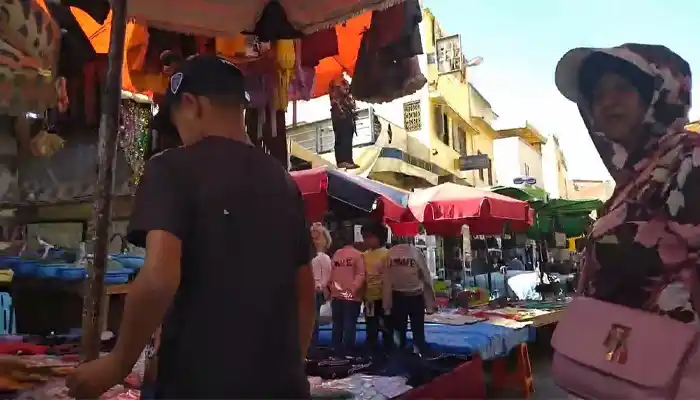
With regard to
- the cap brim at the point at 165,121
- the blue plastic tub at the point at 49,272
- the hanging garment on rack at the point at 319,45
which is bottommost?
the blue plastic tub at the point at 49,272

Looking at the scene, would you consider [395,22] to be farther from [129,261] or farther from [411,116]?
[411,116]

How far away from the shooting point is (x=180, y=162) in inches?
63.6

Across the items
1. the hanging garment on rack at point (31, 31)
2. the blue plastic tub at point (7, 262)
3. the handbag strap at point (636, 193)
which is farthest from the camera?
the blue plastic tub at point (7, 262)

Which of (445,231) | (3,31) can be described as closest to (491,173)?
(445,231)

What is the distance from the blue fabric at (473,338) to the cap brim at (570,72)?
3.78 metres

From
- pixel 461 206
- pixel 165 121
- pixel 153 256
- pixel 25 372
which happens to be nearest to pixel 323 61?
pixel 165 121

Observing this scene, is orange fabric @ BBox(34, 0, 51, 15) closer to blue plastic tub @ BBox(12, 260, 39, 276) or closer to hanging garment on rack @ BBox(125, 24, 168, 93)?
hanging garment on rack @ BBox(125, 24, 168, 93)

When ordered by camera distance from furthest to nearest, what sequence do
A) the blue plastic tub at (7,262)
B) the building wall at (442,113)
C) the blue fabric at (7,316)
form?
the building wall at (442,113), the blue plastic tub at (7,262), the blue fabric at (7,316)

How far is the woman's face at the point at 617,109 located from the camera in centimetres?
198

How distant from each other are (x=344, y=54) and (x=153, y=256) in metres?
2.97

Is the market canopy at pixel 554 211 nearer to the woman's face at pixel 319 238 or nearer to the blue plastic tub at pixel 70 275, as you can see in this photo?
the woman's face at pixel 319 238

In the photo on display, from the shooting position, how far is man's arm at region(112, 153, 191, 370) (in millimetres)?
1479

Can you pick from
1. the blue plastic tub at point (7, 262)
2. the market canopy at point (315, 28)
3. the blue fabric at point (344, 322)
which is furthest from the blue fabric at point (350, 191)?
the blue plastic tub at point (7, 262)

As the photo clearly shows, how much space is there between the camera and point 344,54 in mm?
4156
